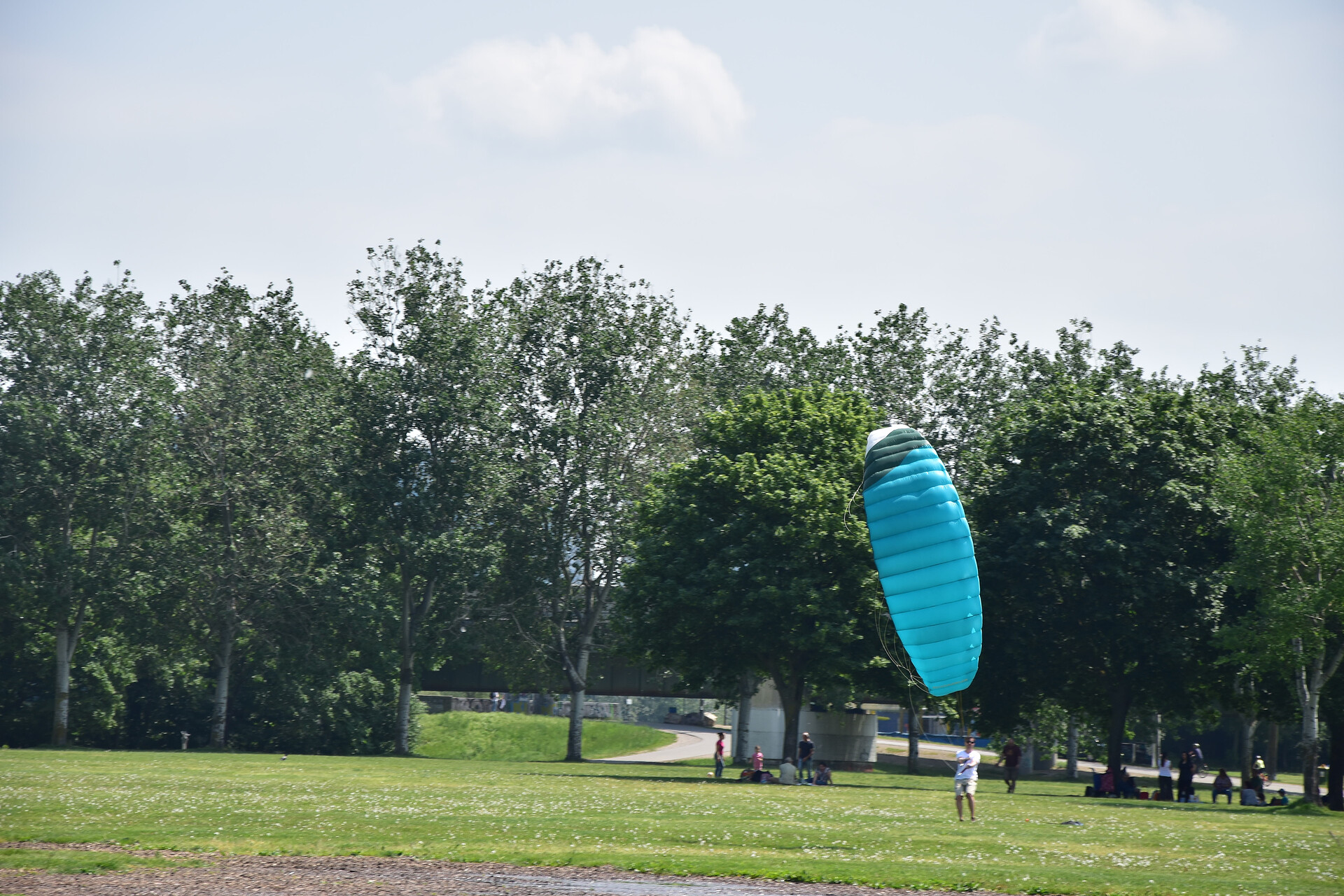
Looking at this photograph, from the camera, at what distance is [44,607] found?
66875mm

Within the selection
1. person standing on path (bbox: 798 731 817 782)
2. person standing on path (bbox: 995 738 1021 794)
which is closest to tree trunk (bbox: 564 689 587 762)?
person standing on path (bbox: 798 731 817 782)

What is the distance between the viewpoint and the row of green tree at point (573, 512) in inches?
2064

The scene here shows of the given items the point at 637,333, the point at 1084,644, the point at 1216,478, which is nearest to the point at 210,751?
the point at 637,333

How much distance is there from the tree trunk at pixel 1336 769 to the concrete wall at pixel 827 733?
3135cm

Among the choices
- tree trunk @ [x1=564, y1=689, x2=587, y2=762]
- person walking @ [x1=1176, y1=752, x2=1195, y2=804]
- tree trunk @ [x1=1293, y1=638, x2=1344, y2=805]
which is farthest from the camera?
tree trunk @ [x1=564, y1=689, x2=587, y2=762]

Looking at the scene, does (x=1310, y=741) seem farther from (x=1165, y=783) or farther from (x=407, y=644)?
(x=407, y=644)

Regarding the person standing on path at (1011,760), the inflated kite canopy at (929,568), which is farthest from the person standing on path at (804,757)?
the inflated kite canopy at (929,568)

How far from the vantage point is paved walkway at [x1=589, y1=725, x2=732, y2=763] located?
8369cm

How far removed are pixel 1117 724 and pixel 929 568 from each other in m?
22.5

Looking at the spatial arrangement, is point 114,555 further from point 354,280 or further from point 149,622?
point 354,280

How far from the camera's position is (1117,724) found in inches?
2105

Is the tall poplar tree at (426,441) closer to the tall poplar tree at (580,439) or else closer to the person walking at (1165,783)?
the tall poplar tree at (580,439)

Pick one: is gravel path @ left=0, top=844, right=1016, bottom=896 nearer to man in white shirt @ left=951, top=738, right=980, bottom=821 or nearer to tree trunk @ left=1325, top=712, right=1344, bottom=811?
man in white shirt @ left=951, top=738, right=980, bottom=821

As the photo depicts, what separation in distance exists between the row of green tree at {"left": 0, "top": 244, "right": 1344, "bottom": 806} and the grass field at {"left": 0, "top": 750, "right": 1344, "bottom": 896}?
10698 millimetres
